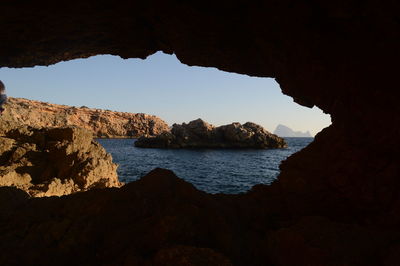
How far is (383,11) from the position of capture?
4184mm

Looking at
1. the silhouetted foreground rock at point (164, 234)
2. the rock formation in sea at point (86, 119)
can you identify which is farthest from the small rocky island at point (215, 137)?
the silhouetted foreground rock at point (164, 234)

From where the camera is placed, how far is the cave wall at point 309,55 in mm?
4973

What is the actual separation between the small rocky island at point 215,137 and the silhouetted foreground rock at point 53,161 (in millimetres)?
67911

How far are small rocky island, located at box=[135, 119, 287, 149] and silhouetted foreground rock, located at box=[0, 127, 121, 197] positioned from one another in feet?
223

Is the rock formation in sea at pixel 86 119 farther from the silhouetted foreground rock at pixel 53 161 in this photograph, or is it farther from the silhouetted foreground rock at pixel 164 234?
the silhouetted foreground rock at pixel 164 234

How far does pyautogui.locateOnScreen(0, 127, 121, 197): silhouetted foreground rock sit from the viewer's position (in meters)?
12.7

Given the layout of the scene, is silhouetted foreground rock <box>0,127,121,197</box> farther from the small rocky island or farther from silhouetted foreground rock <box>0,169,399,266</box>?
the small rocky island

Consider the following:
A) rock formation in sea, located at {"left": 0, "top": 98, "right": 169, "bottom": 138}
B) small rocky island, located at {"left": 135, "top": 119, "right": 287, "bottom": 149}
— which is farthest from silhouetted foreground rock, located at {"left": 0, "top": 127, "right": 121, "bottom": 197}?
rock formation in sea, located at {"left": 0, "top": 98, "right": 169, "bottom": 138}

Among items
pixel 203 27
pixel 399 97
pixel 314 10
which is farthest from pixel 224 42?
pixel 399 97

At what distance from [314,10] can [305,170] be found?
431cm

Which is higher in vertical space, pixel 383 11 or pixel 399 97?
pixel 383 11

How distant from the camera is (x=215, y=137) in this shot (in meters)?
88.2

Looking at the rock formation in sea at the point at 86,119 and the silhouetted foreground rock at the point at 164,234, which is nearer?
the silhouetted foreground rock at the point at 164,234

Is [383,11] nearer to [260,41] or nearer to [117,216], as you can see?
[260,41]
